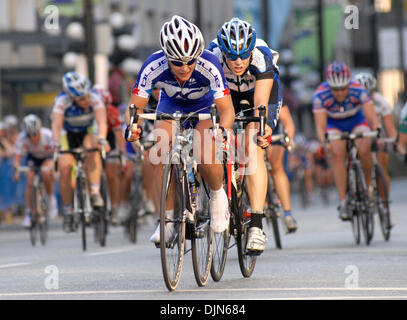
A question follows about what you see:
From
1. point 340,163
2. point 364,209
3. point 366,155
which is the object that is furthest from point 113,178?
point 364,209

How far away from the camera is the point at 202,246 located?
379 inches

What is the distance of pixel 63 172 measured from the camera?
52.2ft

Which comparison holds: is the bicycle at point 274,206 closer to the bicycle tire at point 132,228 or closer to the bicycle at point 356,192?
the bicycle at point 356,192

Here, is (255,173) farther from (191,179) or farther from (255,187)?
(191,179)

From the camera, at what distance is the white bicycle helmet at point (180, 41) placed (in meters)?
9.36

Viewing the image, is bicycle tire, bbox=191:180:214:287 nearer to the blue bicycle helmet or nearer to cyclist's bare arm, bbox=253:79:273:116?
cyclist's bare arm, bbox=253:79:273:116

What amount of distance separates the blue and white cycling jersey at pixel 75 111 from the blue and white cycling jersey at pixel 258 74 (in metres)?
4.95

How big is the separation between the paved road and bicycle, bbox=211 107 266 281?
0.43 feet

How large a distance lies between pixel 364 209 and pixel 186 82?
5152mm

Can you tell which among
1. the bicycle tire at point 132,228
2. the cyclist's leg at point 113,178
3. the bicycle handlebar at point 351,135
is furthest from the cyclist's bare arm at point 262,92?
the cyclist's leg at point 113,178

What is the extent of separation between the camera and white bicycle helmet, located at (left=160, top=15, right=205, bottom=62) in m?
9.36

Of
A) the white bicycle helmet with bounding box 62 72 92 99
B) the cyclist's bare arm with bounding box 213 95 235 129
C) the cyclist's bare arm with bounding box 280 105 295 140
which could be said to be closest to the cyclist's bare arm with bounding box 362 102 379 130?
the cyclist's bare arm with bounding box 280 105 295 140
